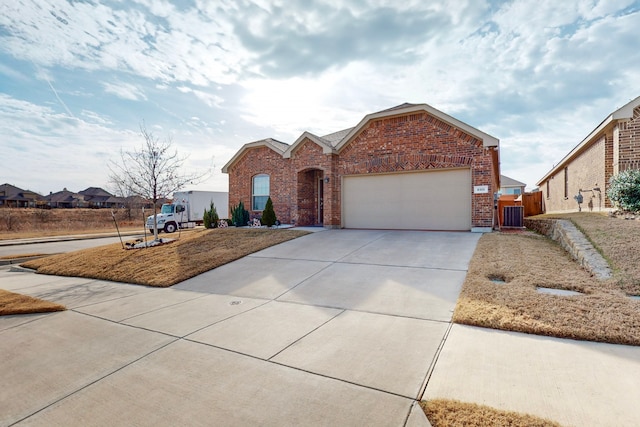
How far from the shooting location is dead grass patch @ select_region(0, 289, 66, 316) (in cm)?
555

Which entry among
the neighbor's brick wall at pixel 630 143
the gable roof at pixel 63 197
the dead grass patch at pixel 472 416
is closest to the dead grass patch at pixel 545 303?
the dead grass patch at pixel 472 416

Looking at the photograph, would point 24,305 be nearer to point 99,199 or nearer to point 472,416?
point 472,416

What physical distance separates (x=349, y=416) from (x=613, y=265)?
6.44 metres

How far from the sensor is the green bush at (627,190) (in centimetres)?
936

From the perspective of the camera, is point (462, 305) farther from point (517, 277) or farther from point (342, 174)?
point (342, 174)

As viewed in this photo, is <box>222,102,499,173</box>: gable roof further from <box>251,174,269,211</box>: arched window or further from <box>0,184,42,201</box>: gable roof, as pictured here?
<box>0,184,42,201</box>: gable roof

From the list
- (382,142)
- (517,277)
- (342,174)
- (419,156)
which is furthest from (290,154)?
(517,277)

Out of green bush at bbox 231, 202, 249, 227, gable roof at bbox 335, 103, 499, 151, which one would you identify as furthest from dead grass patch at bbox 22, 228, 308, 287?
gable roof at bbox 335, 103, 499, 151

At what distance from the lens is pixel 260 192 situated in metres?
17.3

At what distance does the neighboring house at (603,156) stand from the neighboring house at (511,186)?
25.1 meters

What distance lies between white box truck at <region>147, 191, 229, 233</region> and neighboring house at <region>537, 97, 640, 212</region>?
22.0m

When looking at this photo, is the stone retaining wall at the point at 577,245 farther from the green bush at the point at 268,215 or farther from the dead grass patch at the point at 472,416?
the green bush at the point at 268,215

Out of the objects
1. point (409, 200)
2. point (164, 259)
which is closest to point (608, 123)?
point (409, 200)

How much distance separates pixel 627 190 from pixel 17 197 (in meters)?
78.0
